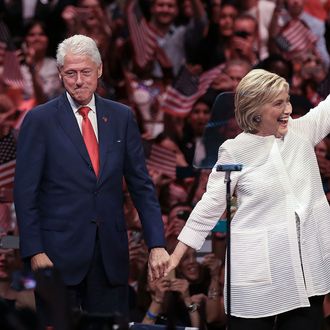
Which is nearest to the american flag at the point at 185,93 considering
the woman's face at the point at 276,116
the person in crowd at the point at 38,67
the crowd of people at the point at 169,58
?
the crowd of people at the point at 169,58

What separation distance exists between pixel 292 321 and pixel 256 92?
2.86ft

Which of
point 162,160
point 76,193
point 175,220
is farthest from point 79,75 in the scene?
point 162,160

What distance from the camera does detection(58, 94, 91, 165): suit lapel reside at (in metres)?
4.00

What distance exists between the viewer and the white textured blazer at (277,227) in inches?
149

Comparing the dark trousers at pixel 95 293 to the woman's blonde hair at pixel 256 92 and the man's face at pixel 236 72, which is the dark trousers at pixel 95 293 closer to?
the woman's blonde hair at pixel 256 92

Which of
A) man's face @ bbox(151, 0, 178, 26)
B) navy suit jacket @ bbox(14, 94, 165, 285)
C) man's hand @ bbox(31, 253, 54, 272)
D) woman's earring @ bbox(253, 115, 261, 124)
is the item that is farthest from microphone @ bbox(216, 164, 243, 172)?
man's face @ bbox(151, 0, 178, 26)

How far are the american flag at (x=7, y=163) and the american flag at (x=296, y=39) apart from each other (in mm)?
1924

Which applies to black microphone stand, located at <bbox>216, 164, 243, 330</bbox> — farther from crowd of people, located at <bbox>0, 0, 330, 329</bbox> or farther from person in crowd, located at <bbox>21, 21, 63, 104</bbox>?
person in crowd, located at <bbox>21, 21, 63, 104</bbox>

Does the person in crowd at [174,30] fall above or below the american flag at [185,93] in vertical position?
above

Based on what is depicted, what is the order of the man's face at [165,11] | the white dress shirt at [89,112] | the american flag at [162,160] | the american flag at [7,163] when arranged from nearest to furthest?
the white dress shirt at [89,112] < the american flag at [7,163] < the american flag at [162,160] < the man's face at [165,11]

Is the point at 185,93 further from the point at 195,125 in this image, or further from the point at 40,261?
the point at 40,261

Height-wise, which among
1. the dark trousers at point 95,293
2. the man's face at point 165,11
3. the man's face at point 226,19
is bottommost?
the dark trousers at point 95,293

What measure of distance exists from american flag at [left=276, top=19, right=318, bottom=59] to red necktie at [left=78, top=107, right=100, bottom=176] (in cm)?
292

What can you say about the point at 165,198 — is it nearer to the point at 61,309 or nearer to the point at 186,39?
the point at 186,39
